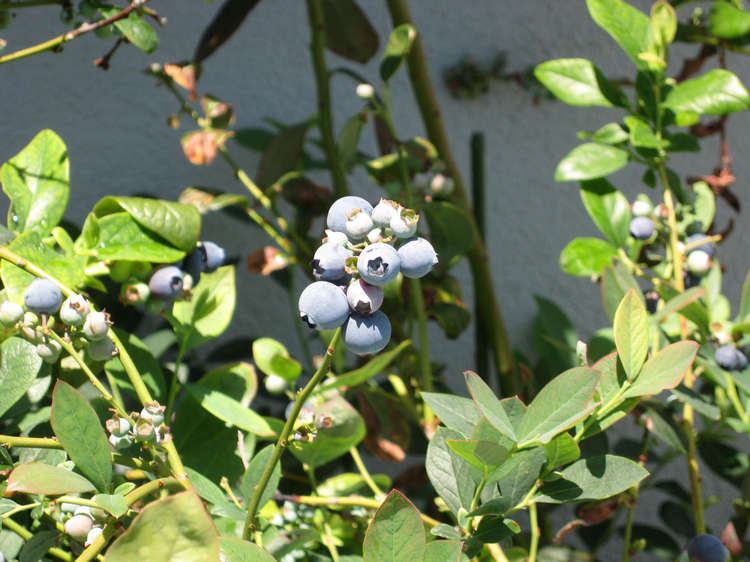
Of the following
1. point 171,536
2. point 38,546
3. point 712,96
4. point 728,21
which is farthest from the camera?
point 728,21

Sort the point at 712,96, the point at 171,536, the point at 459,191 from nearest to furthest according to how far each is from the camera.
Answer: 1. the point at 171,536
2. the point at 712,96
3. the point at 459,191

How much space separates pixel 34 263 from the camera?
0.37 m

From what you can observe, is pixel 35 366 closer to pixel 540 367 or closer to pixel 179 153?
pixel 179 153

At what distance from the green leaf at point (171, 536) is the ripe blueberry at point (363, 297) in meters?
0.11

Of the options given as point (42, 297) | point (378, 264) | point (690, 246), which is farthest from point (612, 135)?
point (42, 297)

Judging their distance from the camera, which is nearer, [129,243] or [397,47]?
[129,243]

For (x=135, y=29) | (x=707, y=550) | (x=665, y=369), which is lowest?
(x=707, y=550)

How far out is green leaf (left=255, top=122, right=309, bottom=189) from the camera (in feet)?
2.34

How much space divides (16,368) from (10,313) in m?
0.05

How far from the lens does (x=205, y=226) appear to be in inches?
33.2

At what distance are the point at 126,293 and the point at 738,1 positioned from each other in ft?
2.52

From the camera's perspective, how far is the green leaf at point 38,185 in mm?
443

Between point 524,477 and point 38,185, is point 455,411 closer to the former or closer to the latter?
point 524,477

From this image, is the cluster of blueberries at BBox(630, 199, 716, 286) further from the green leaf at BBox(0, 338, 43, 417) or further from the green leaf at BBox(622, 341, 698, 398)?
the green leaf at BBox(0, 338, 43, 417)
